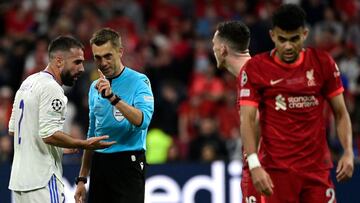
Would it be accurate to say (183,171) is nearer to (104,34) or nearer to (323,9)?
(104,34)

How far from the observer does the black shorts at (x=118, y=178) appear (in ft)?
27.0

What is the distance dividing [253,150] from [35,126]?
6.29 ft

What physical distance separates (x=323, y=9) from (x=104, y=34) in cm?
1023

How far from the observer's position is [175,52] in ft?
57.8

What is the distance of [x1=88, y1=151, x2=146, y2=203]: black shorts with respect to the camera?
824 centimetres

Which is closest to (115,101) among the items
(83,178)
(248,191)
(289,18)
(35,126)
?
(35,126)

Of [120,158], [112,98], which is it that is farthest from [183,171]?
[112,98]

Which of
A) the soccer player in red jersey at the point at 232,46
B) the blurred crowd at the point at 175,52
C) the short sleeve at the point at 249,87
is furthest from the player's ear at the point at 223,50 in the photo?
the blurred crowd at the point at 175,52

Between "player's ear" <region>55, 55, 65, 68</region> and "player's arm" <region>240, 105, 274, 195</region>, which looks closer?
"player's arm" <region>240, 105, 274, 195</region>

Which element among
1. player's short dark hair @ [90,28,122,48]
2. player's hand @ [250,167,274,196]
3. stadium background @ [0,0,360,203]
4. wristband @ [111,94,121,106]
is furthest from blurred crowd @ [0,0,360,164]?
player's hand @ [250,167,274,196]

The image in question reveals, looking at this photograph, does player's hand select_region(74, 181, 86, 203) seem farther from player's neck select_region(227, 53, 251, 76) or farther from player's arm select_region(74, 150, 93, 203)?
player's neck select_region(227, 53, 251, 76)

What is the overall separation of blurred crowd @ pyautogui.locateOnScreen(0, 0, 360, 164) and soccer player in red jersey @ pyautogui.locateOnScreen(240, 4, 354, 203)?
23.1 ft

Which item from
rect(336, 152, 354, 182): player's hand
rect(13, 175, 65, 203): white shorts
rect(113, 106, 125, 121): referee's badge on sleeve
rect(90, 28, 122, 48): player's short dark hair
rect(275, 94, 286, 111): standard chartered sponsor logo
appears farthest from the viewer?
rect(113, 106, 125, 121): referee's badge on sleeve

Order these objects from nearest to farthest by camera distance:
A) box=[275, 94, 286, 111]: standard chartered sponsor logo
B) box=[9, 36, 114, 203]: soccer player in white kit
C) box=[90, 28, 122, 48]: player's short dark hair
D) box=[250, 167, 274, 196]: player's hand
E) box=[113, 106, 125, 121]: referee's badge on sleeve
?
box=[250, 167, 274, 196]: player's hand < box=[275, 94, 286, 111]: standard chartered sponsor logo < box=[9, 36, 114, 203]: soccer player in white kit < box=[90, 28, 122, 48]: player's short dark hair < box=[113, 106, 125, 121]: referee's badge on sleeve
